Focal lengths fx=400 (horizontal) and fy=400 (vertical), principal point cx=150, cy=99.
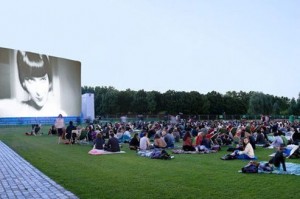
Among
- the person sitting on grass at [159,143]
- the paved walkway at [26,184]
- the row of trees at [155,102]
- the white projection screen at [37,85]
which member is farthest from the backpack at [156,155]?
the row of trees at [155,102]

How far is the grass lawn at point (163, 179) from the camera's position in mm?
8523

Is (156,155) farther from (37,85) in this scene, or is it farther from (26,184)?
(37,85)

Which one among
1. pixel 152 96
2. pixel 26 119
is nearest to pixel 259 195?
pixel 26 119

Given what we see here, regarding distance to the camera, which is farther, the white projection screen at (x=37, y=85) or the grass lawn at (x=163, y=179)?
the white projection screen at (x=37, y=85)

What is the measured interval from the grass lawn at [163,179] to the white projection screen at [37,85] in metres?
42.4

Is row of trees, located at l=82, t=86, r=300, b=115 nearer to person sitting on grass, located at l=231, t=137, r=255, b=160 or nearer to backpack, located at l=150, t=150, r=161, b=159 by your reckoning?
backpack, located at l=150, t=150, r=161, b=159

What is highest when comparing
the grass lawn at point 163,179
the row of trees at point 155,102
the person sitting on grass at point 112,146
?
the row of trees at point 155,102

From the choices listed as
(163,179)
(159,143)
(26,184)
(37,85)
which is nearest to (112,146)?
(159,143)

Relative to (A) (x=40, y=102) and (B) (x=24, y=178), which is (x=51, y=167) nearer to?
(B) (x=24, y=178)

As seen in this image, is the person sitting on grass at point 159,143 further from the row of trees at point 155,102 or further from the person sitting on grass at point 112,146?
the row of trees at point 155,102

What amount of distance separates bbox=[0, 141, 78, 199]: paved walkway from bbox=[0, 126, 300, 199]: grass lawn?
0.93ft

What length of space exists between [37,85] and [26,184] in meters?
50.6

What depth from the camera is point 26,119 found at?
55375mm

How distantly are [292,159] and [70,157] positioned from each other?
27.7 feet
